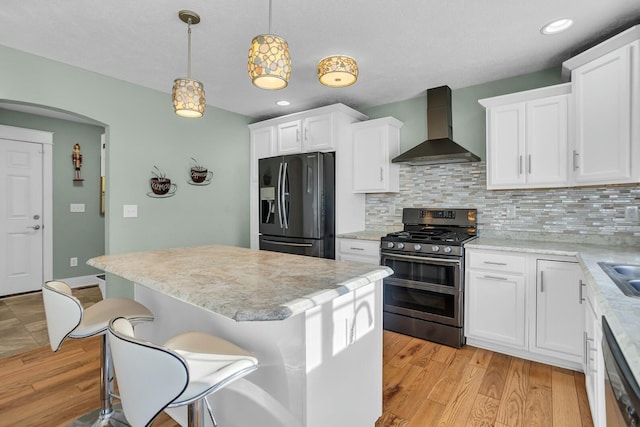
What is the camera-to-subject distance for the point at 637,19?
81.9 inches

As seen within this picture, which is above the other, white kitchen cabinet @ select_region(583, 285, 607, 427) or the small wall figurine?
the small wall figurine

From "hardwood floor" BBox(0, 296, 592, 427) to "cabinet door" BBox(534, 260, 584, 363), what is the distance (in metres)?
0.18

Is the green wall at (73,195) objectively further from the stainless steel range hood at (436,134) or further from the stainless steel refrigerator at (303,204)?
the stainless steel range hood at (436,134)

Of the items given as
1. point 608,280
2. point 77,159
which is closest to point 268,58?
point 608,280

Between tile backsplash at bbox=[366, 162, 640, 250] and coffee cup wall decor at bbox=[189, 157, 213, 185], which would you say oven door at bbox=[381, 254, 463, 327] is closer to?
tile backsplash at bbox=[366, 162, 640, 250]

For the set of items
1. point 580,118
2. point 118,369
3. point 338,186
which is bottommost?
point 118,369

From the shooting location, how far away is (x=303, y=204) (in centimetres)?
357

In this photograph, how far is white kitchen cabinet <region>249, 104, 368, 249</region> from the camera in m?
3.55

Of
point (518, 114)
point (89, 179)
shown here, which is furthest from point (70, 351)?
point (518, 114)

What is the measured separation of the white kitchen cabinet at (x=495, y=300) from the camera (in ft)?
8.20

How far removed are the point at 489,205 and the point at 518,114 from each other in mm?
876

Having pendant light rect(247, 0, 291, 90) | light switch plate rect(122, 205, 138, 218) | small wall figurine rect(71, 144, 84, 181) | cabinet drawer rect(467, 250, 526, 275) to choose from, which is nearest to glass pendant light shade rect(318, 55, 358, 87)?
pendant light rect(247, 0, 291, 90)

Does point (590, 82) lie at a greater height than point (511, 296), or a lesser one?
→ greater

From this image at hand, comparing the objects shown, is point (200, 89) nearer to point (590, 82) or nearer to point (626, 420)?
point (626, 420)
